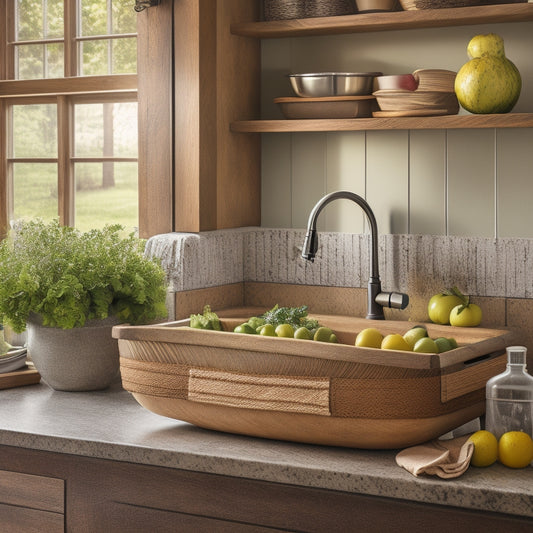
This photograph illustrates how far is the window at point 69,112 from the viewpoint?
2.92 meters

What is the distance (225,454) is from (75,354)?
2.21 ft

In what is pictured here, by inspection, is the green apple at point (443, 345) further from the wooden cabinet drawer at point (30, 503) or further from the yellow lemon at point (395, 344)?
the wooden cabinet drawer at point (30, 503)

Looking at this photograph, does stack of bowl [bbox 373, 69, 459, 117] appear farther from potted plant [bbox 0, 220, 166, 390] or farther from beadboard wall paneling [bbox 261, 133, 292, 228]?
potted plant [bbox 0, 220, 166, 390]

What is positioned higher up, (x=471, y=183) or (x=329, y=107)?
(x=329, y=107)

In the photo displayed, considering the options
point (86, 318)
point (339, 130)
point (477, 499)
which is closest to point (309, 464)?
point (477, 499)

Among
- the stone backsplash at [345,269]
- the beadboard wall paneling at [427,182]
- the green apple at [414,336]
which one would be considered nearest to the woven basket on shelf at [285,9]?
the beadboard wall paneling at [427,182]

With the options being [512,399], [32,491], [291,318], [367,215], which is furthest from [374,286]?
[32,491]

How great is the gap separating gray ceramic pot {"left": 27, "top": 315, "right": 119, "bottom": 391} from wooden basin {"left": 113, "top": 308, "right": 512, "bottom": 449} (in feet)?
0.93

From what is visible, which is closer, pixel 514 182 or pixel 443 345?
pixel 443 345

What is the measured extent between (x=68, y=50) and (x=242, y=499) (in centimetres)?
166

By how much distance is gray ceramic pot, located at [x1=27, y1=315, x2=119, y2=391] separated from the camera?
2.40 m

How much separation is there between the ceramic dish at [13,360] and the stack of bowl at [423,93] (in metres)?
1.19

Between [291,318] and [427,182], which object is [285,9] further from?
[291,318]

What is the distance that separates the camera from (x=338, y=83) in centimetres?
261
